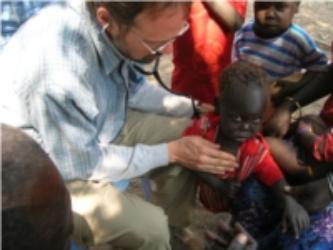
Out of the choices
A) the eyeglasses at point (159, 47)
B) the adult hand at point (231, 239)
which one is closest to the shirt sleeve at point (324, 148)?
the adult hand at point (231, 239)

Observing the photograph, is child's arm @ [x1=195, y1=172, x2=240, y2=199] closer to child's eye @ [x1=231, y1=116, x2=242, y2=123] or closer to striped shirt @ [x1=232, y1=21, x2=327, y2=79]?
child's eye @ [x1=231, y1=116, x2=242, y2=123]

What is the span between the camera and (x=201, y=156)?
1973 mm

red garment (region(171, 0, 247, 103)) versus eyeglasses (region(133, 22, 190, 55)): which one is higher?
eyeglasses (region(133, 22, 190, 55))

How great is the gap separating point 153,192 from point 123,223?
53cm

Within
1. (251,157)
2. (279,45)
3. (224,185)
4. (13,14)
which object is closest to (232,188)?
(224,185)

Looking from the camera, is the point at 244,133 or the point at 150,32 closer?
the point at 150,32

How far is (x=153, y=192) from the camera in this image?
2.35m

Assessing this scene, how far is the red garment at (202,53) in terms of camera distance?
7.69 ft

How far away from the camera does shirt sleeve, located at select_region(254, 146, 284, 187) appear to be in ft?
6.59

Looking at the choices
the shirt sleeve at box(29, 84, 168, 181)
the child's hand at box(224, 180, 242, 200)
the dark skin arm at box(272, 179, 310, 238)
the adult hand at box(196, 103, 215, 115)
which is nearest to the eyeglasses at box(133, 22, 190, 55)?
the shirt sleeve at box(29, 84, 168, 181)

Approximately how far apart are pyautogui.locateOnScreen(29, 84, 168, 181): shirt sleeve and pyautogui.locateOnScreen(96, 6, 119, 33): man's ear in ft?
0.86

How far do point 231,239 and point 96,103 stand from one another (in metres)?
0.77

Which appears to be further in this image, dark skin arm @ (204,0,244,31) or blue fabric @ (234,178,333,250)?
dark skin arm @ (204,0,244,31)

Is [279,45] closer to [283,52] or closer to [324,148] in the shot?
[283,52]
